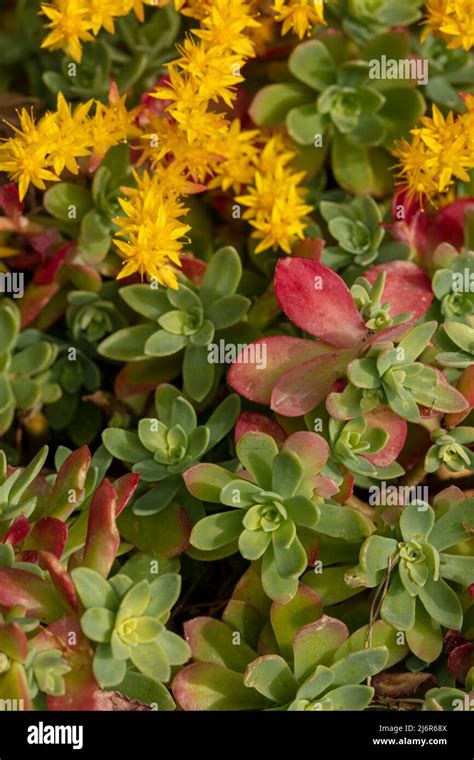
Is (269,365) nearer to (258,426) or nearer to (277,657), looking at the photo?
(258,426)

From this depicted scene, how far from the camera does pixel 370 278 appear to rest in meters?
1.46

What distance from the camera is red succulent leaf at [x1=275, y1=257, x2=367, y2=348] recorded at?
129 cm

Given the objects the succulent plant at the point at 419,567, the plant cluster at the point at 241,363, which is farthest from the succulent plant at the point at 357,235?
the succulent plant at the point at 419,567

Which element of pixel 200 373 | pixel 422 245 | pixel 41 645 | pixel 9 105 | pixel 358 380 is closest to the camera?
pixel 41 645

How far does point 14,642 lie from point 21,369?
0.56 m

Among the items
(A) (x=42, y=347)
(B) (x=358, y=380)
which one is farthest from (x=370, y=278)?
(A) (x=42, y=347)

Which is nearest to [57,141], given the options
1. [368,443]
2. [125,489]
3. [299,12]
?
[299,12]

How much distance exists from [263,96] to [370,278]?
381 millimetres

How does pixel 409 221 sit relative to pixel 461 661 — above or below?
above

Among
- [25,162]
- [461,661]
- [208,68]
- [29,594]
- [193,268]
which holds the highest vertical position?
[208,68]

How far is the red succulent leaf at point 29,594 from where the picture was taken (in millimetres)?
1139

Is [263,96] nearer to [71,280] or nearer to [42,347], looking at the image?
[71,280]

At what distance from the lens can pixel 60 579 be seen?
1.11 metres

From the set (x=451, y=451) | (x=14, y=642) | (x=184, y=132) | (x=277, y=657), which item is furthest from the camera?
(x=184, y=132)
